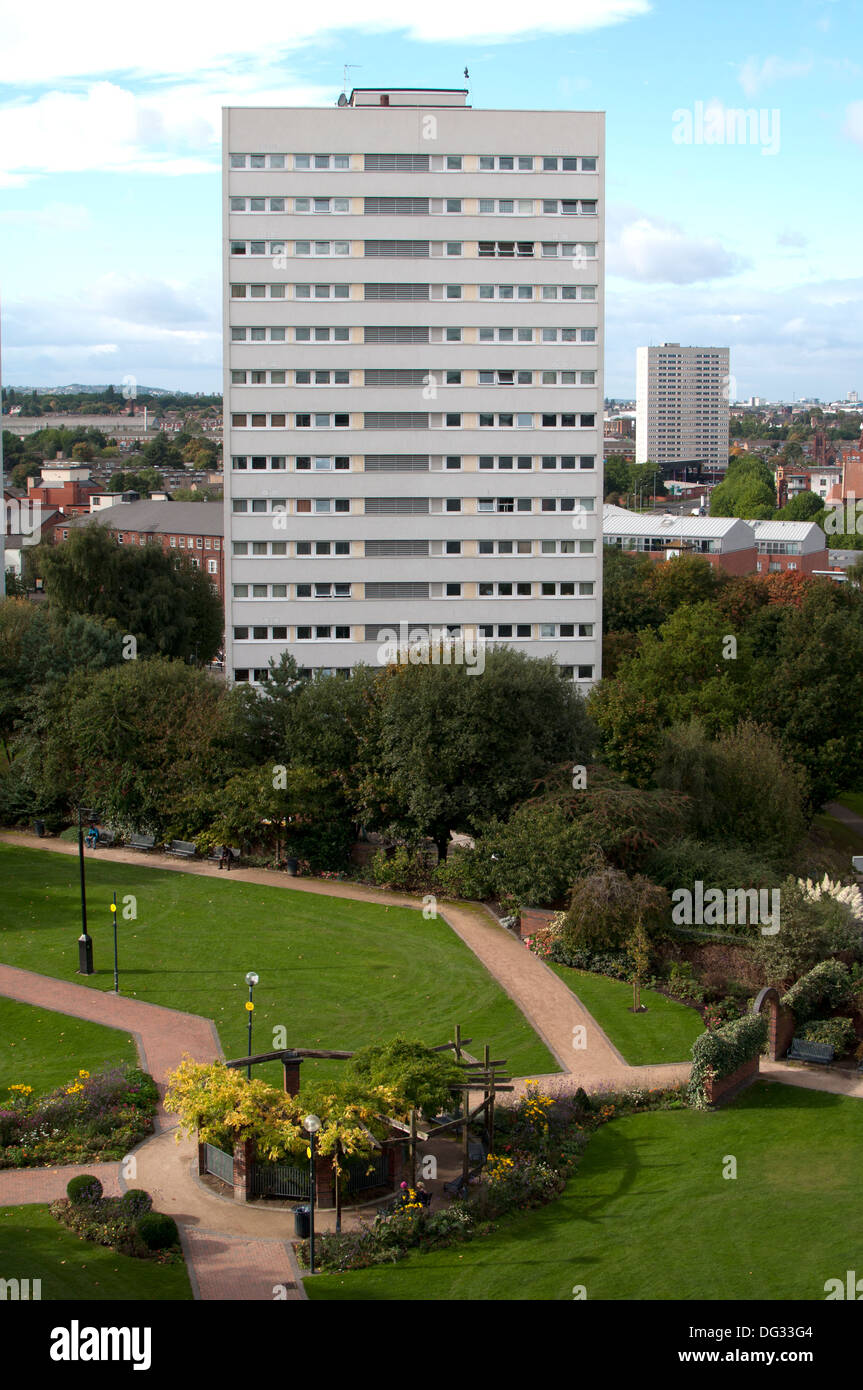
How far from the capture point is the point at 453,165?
2469 inches

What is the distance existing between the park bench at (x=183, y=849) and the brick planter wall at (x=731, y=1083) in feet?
71.4

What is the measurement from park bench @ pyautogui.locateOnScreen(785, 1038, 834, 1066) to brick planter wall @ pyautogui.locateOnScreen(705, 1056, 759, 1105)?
1495 millimetres

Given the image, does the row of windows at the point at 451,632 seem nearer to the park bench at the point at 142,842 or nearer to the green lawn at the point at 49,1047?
the park bench at the point at 142,842

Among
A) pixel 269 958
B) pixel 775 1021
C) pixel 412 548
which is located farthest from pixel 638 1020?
pixel 412 548

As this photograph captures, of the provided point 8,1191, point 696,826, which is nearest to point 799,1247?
point 8,1191

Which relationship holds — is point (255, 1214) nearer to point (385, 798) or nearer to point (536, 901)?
point (536, 901)

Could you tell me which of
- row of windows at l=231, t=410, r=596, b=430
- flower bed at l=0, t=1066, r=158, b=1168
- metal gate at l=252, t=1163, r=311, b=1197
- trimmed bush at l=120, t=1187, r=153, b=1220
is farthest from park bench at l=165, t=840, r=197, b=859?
row of windows at l=231, t=410, r=596, b=430

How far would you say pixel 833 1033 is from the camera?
99.1ft

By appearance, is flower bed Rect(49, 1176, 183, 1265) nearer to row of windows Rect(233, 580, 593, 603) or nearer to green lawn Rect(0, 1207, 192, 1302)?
green lawn Rect(0, 1207, 192, 1302)

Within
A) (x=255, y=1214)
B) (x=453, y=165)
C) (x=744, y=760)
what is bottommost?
(x=255, y=1214)

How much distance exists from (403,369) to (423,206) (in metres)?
7.58

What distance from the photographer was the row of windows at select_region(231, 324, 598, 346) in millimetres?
62500

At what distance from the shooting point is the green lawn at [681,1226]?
66.5 ft
